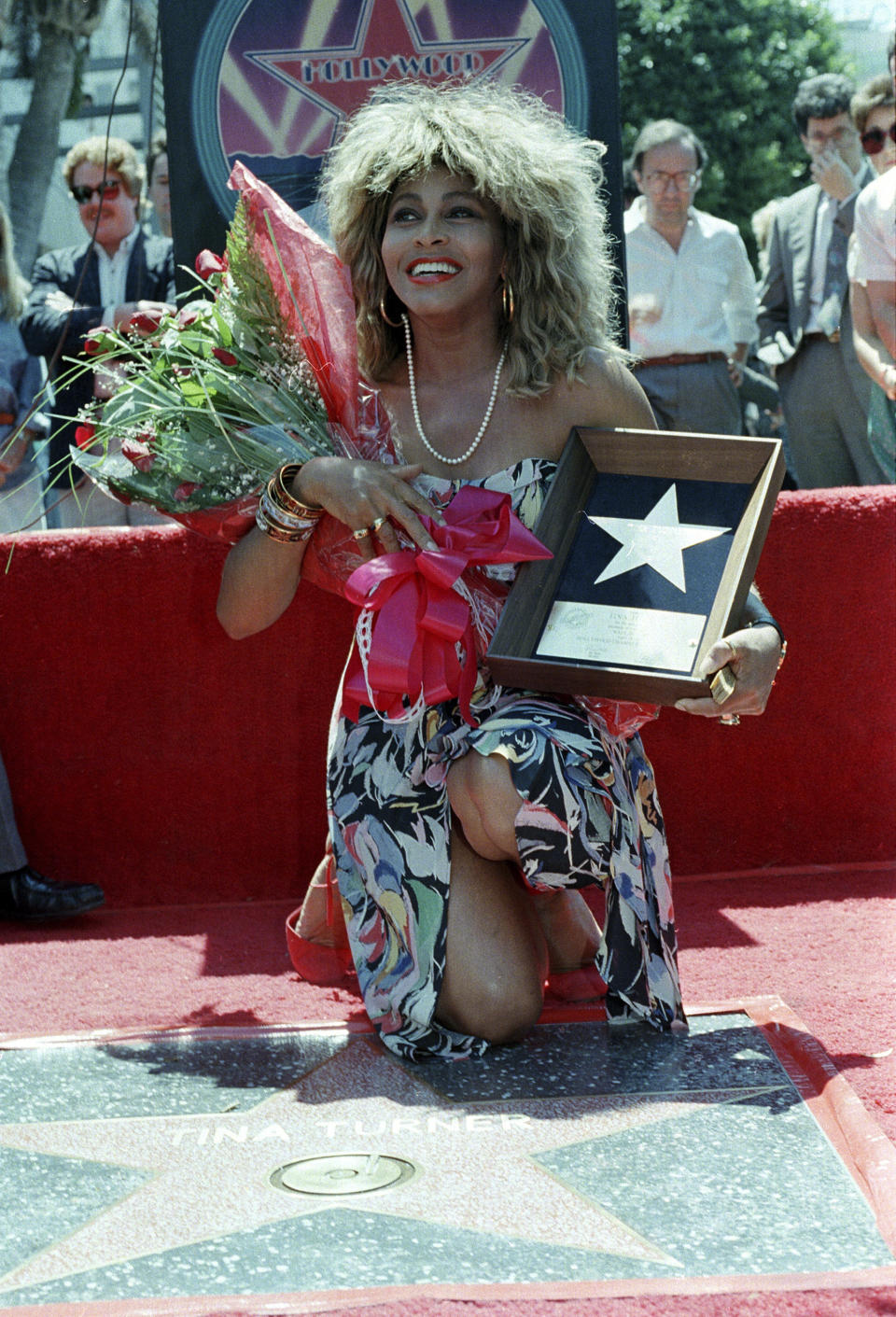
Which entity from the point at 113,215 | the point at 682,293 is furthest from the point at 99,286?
the point at 682,293

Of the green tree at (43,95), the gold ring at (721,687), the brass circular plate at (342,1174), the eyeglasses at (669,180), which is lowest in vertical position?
the brass circular plate at (342,1174)

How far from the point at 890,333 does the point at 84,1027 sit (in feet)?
10.4

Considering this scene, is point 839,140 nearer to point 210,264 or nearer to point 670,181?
point 670,181

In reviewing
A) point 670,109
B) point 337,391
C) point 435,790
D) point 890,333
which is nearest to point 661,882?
point 435,790

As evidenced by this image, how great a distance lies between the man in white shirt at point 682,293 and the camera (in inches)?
237

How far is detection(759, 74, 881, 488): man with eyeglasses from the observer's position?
5871mm

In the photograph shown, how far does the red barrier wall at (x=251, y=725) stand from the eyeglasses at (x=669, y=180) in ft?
8.49

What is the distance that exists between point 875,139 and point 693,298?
87 centimetres

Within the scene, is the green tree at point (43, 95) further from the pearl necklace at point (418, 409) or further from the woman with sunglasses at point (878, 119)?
the pearl necklace at point (418, 409)

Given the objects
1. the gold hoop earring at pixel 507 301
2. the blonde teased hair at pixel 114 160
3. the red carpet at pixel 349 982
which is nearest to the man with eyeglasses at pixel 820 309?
the red carpet at pixel 349 982

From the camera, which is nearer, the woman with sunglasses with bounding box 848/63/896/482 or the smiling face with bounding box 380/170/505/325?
the smiling face with bounding box 380/170/505/325

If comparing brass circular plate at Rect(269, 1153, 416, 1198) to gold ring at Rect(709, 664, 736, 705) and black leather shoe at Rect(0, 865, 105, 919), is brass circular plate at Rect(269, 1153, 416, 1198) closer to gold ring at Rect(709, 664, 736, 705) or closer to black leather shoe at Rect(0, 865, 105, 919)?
gold ring at Rect(709, 664, 736, 705)

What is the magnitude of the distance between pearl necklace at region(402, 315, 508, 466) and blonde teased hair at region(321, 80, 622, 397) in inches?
1.4

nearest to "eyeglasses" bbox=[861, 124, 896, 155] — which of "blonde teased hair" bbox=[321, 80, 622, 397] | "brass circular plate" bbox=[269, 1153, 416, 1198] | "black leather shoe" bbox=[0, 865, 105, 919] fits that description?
"blonde teased hair" bbox=[321, 80, 622, 397]
